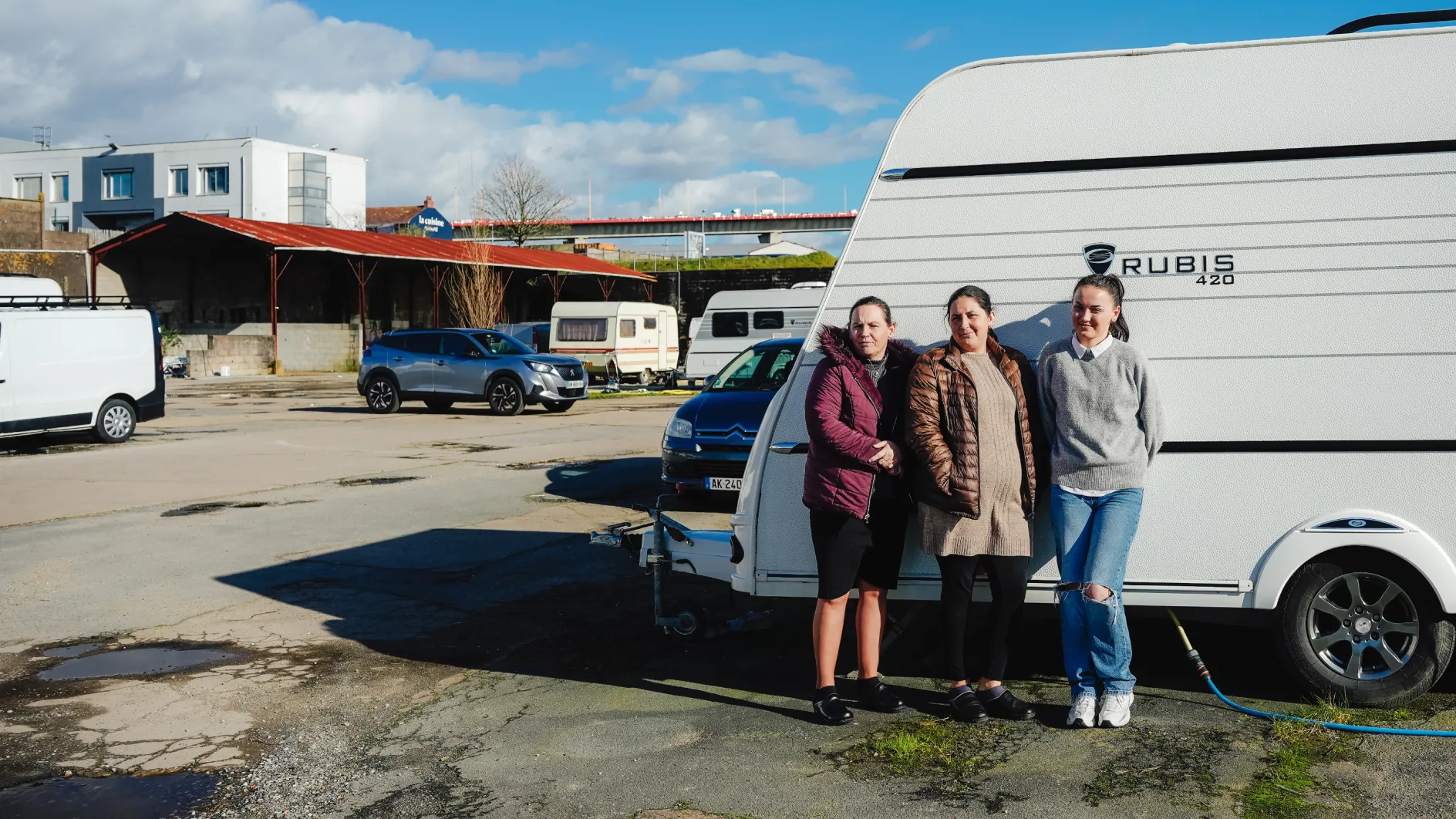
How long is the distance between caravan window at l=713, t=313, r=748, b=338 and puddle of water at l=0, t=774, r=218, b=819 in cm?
2455

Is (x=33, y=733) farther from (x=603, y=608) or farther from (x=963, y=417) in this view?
(x=963, y=417)

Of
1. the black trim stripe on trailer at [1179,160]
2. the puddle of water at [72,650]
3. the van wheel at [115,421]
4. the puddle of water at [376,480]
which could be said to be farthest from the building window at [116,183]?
the black trim stripe on trailer at [1179,160]

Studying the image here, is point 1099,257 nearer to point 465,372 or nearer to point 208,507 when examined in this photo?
point 208,507

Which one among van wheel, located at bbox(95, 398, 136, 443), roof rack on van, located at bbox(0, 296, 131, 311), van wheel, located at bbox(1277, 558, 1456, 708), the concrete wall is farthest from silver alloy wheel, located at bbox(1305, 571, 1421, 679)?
the concrete wall

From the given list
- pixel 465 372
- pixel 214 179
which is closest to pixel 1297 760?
pixel 465 372

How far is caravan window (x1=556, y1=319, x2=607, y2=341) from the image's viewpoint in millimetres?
32281

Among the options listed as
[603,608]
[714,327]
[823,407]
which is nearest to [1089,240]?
[823,407]

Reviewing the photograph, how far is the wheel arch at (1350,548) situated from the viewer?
4652 millimetres

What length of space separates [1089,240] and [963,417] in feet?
3.27

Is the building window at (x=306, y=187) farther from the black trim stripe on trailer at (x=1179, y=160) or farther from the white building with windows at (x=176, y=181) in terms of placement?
the black trim stripe on trailer at (x=1179, y=160)

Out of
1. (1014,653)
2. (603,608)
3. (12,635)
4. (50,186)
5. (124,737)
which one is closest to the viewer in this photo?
(124,737)

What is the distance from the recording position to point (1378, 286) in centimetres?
476

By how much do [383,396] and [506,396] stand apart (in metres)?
2.80

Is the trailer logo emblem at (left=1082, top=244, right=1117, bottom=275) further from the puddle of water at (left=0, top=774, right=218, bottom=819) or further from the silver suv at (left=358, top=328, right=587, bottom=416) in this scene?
the silver suv at (left=358, top=328, right=587, bottom=416)
